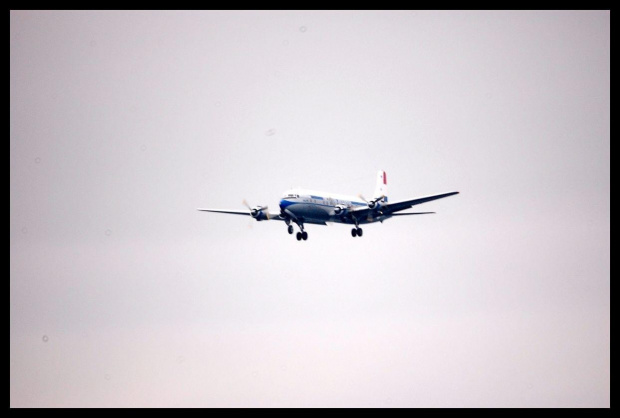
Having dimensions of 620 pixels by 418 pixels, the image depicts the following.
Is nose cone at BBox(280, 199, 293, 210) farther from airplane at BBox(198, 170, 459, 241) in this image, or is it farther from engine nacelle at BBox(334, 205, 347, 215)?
engine nacelle at BBox(334, 205, 347, 215)

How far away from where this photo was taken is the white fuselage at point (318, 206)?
79.4 m

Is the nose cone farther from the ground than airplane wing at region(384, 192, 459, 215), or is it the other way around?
the nose cone

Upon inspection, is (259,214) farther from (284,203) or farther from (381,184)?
(381,184)

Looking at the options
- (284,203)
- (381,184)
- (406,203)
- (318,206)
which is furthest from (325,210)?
(381,184)

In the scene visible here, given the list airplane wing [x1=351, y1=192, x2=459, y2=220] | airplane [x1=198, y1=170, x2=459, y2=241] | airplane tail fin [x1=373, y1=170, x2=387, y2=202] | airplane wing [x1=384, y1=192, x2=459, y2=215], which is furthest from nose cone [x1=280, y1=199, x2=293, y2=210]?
airplane tail fin [x1=373, y1=170, x2=387, y2=202]

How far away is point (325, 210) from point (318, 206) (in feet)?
3.51

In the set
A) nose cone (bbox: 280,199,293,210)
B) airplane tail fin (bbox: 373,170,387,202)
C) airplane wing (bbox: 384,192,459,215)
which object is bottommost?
airplane wing (bbox: 384,192,459,215)

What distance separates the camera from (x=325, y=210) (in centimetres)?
8144

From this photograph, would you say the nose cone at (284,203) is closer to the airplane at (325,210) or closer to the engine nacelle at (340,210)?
the airplane at (325,210)

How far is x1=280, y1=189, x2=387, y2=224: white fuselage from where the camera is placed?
79.4 m
